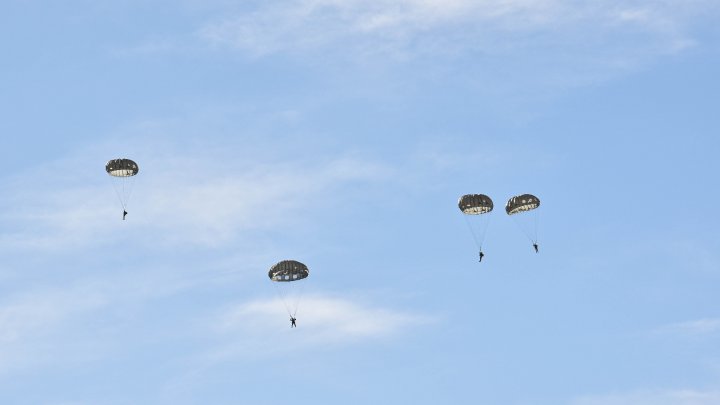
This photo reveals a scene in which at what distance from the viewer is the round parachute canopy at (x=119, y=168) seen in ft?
443

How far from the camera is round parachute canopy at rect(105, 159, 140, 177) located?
13512 cm

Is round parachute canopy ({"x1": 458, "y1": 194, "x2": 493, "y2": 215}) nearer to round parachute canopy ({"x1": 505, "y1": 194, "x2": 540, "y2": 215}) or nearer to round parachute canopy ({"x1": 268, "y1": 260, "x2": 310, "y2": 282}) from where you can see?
round parachute canopy ({"x1": 505, "y1": 194, "x2": 540, "y2": 215})

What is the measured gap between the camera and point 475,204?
132 metres

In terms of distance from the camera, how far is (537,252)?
5005 inches

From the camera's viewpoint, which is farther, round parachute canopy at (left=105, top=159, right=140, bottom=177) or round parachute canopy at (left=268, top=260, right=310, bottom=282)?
round parachute canopy at (left=105, top=159, right=140, bottom=177)

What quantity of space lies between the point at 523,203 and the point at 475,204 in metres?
5.30

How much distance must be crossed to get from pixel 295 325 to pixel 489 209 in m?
22.7

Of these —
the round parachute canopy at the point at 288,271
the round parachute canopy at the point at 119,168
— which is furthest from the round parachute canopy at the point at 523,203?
the round parachute canopy at the point at 119,168

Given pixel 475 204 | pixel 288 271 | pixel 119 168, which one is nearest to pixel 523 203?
pixel 475 204

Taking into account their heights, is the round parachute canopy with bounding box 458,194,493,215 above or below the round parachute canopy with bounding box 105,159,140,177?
below

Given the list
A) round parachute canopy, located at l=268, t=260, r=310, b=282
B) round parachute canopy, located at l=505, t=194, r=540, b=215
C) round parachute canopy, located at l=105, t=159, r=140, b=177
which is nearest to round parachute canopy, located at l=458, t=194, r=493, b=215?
round parachute canopy, located at l=505, t=194, r=540, b=215

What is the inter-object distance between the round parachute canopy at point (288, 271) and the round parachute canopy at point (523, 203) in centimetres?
2164

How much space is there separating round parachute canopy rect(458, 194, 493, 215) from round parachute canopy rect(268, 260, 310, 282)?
1707 centimetres

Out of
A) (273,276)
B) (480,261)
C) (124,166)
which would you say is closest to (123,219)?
(124,166)
